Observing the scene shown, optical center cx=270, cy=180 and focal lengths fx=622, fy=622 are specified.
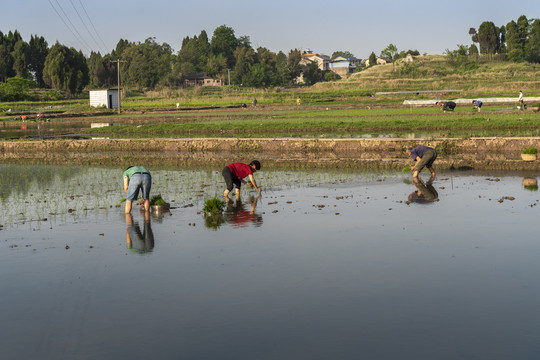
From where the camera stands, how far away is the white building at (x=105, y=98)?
7756 centimetres

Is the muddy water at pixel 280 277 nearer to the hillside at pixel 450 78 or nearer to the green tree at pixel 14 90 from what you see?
the hillside at pixel 450 78

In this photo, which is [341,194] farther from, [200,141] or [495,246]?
[200,141]

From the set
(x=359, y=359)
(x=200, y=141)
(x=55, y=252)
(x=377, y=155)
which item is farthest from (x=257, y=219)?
(x=200, y=141)

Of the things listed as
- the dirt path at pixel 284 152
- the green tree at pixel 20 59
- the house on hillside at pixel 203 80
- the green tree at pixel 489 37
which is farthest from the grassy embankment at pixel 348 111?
the house on hillside at pixel 203 80

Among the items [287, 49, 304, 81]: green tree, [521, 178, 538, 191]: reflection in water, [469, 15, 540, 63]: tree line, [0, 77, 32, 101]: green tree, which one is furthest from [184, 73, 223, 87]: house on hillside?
[521, 178, 538, 191]: reflection in water

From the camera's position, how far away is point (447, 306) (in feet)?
28.2

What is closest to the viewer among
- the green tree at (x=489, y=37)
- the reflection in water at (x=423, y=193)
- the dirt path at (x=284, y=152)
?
the reflection in water at (x=423, y=193)

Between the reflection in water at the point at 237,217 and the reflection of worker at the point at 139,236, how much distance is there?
1.39 metres

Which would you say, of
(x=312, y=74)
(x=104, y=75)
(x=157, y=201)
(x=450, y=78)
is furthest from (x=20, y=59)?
(x=157, y=201)

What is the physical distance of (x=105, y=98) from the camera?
78.1 metres

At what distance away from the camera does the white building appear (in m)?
77.6

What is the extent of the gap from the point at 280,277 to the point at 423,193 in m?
8.87

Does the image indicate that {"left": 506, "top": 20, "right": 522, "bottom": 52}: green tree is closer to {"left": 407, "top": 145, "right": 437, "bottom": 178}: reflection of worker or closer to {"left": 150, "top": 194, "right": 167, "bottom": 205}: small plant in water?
{"left": 407, "top": 145, "right": 437, "bottom": 178}: reflection of worker

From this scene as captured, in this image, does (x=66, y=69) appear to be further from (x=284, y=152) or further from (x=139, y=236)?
(x=139, y=236)
